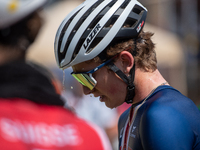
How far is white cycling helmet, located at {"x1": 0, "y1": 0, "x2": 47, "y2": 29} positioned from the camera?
60.6 inches

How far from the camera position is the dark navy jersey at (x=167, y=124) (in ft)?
5.98

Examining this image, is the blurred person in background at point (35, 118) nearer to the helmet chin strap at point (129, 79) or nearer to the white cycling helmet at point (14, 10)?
the white cycling helmet at point (14, 10)

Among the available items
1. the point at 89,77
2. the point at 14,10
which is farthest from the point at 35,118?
the point at 89,77

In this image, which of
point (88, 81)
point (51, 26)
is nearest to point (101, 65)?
point (88, 81)

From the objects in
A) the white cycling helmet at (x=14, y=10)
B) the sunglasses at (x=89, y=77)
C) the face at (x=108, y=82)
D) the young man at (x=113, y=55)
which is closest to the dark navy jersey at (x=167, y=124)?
the young man at (x=113, y=55)

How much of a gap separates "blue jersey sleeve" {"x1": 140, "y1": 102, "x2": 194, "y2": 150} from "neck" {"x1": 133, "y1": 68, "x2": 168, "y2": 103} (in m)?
0.37

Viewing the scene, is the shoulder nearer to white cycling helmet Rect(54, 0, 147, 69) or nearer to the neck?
the neck

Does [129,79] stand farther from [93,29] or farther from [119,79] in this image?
[93,29]

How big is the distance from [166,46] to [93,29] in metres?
7.35

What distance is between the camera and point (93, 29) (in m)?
2.36

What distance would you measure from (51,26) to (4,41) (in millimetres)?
6687

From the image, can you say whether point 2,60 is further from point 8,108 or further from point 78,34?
point 78,34

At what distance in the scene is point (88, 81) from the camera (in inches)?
93.8

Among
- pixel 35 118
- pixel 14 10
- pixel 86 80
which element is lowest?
pixel 86 80
